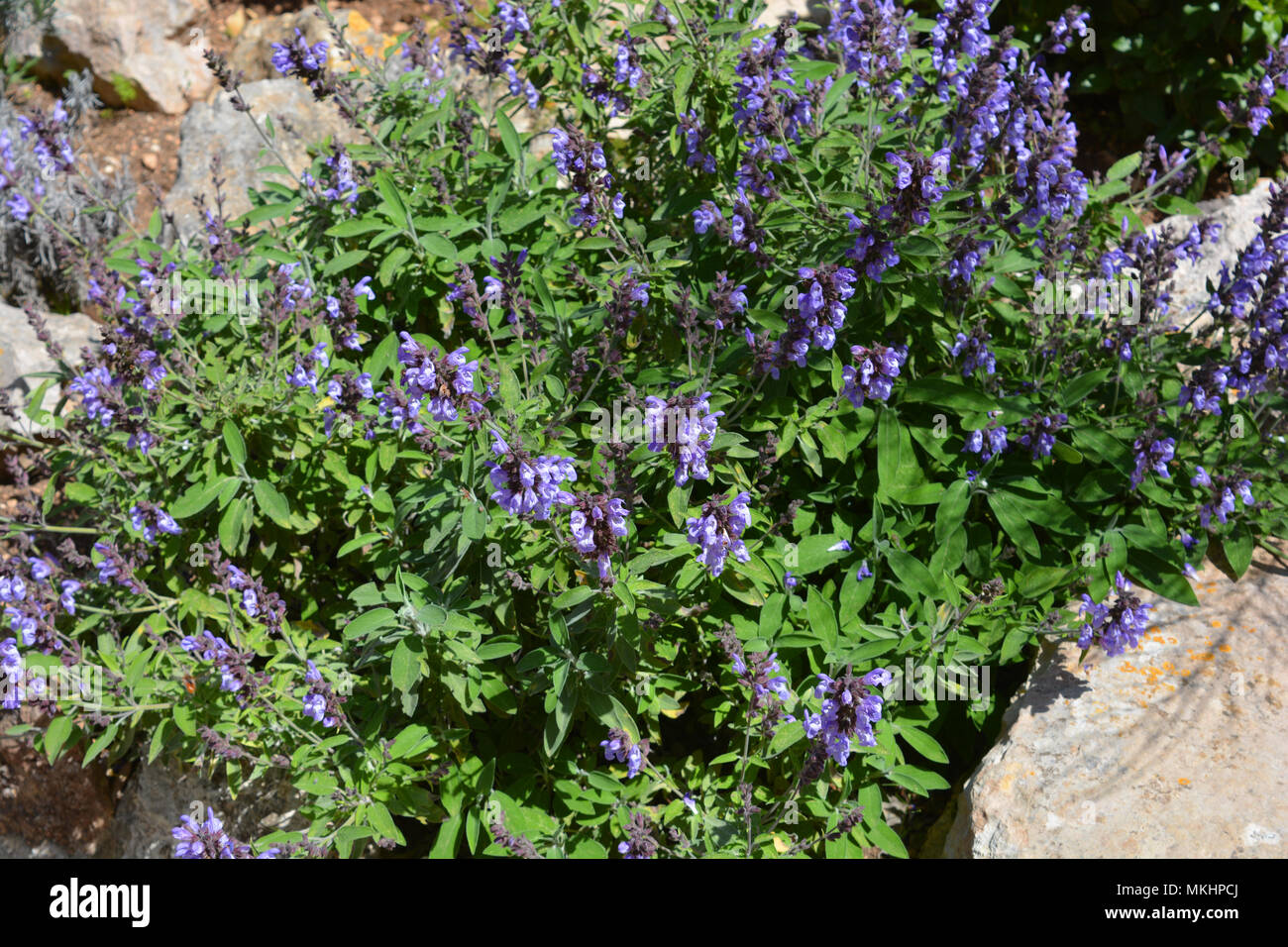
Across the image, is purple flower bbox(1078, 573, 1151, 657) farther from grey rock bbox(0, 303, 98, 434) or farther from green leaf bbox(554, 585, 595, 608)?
grey rock bbox(0, 303, 98, 434)

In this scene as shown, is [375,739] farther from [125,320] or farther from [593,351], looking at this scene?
[125,320]

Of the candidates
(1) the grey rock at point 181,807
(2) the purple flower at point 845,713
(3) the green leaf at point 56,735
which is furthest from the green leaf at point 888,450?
(3) the green leaf at point 56,735

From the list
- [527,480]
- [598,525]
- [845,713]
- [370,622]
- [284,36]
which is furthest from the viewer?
[284,36]

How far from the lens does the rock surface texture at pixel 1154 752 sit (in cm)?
336

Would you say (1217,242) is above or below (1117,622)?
above

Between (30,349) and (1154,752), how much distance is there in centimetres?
603

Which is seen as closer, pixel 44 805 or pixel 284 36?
pixel 44 805

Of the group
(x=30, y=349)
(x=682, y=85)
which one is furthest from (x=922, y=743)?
(x=30, y=349)

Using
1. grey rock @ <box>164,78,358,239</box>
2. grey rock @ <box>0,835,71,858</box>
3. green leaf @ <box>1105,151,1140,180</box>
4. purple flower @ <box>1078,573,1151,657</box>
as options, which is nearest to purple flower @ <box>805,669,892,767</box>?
purple flower @ <box>1078,573,1151,657</box>

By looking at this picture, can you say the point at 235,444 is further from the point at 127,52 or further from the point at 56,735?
the point at 127,52

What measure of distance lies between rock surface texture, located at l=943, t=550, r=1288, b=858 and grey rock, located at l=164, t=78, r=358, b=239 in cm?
545

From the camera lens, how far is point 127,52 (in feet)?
26.0

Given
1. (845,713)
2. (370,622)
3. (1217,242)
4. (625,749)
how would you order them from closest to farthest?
(845,713) < (370,622) < (625,749) < (1217,242)

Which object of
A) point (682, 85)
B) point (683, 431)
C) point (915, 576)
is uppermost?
point (682, 85)
